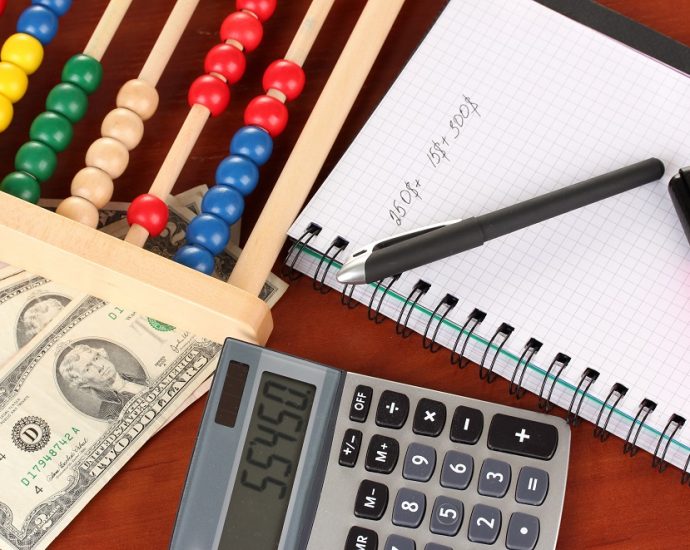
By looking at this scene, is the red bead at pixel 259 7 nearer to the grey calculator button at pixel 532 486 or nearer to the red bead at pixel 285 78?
the red bead at pixel 285 78

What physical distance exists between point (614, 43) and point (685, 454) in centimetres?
31

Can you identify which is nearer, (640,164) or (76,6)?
(640,164)

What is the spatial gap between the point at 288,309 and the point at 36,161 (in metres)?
0.21

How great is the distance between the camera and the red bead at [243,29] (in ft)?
2.13

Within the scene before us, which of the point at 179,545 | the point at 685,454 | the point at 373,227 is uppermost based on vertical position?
the point at 373,227

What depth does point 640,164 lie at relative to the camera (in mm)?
602

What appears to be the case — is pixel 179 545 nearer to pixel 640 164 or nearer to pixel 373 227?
pixel 373 227

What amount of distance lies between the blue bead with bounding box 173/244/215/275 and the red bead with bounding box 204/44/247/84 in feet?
0.48

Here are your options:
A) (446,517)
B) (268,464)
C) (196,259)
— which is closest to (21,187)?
(196,259)

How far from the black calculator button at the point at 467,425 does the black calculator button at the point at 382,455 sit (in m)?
0.04

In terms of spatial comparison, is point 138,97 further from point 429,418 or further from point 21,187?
point 429,418

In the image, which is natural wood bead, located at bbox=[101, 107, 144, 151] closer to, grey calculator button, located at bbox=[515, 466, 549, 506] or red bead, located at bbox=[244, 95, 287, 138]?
red bead, located at bbox=[244, 95, 287, 138]

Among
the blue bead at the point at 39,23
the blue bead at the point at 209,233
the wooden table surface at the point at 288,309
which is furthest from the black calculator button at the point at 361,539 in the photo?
the blue bead at the point at 39,23

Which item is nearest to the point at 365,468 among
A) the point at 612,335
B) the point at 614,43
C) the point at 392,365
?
the point at 392,365
